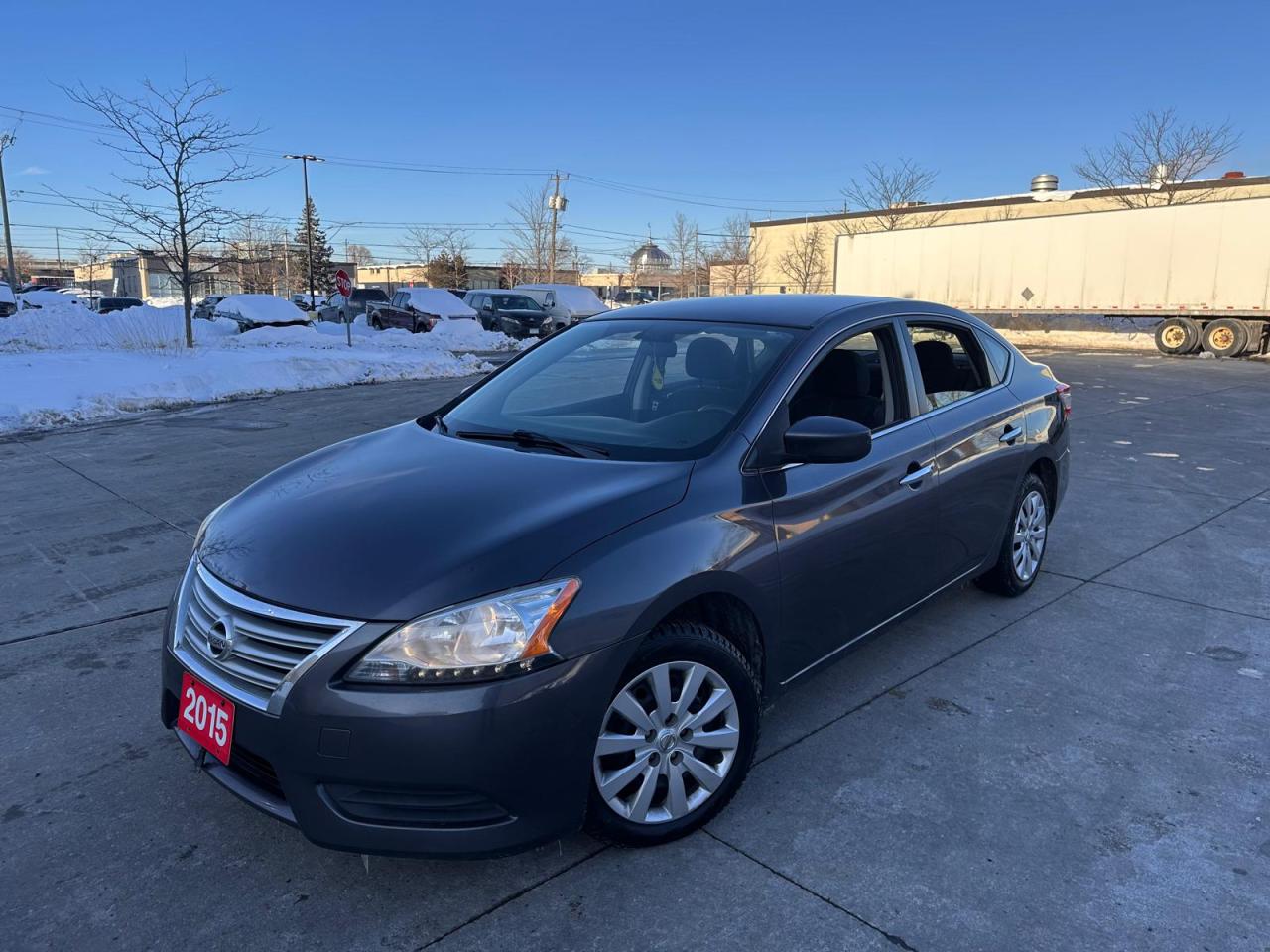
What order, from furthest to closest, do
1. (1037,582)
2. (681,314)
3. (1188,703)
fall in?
1. (1037,582)
2. (681,314)
3. (1188,703)

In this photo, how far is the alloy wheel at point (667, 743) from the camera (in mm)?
2479

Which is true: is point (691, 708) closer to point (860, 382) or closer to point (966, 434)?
point (860, 382)

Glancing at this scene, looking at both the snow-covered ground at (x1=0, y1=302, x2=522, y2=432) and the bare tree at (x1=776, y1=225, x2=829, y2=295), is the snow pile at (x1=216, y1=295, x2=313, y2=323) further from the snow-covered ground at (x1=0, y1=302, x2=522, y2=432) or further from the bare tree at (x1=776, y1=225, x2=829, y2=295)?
the bare tree at (x1=776, y1=225, x2=829, y2=295)

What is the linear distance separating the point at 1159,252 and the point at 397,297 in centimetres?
2243

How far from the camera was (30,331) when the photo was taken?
66.7ft

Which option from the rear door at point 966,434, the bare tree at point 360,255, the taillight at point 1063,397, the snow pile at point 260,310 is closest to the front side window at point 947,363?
the rear door at point 966,434

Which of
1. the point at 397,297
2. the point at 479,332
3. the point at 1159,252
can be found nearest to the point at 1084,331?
the point at 1159,252

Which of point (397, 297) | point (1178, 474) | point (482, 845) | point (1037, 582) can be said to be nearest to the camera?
point (482, 845)

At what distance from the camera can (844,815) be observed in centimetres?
282

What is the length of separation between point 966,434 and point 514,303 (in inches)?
994

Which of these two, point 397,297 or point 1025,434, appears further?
point 397,297

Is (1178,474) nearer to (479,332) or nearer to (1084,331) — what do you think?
(479,332)

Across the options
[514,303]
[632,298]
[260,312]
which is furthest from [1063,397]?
[632,298]

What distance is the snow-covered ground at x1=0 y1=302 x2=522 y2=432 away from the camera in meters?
11.7
